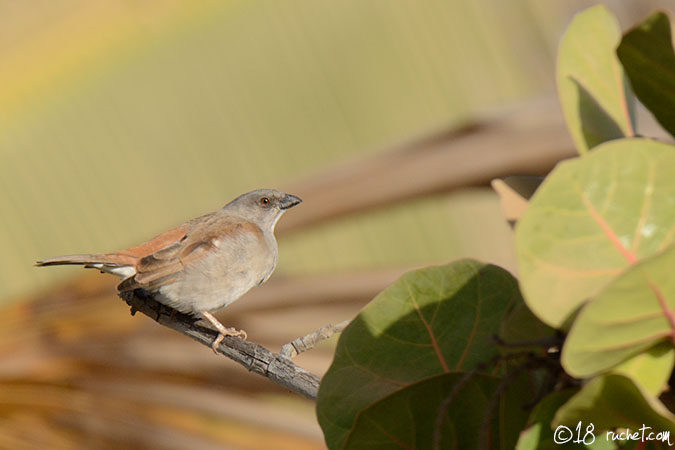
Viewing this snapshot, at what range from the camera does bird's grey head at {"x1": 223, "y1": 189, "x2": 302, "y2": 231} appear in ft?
7.95

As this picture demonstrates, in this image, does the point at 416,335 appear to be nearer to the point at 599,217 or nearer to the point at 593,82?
the point at 599,217

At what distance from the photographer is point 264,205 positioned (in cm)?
247

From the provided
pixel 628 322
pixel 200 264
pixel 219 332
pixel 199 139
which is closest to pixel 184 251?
pixel 200 264

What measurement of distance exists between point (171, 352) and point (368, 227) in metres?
1.59

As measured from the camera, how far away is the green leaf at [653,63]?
100cm

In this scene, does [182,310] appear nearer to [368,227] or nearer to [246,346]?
[246,346]

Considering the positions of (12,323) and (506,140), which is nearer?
(506,140)

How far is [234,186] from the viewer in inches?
182

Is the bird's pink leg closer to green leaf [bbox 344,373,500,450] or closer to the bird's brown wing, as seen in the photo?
the bird's brown wing

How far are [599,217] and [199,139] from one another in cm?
417

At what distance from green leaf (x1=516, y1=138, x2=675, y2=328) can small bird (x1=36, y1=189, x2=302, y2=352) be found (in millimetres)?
1234

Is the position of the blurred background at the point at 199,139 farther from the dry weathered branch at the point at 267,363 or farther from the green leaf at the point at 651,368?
the green leaf at the point at 651,368

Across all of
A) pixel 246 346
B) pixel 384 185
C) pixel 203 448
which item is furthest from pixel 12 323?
pixel 246 346

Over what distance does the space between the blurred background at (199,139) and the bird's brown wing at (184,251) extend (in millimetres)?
1237
